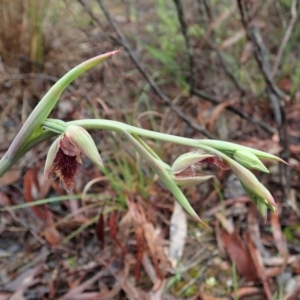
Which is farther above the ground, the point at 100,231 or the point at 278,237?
the point at 100,231

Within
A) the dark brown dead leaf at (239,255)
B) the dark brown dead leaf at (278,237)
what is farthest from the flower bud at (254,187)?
the dark brown dead leaf at (278,237)

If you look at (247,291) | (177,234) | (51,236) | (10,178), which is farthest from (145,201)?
(10,178)

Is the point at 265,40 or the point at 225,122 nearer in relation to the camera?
the point at 225,122

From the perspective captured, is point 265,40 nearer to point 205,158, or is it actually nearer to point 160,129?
point 160,129

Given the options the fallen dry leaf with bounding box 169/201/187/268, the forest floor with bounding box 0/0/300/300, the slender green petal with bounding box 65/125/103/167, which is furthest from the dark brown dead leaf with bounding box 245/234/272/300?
the slender green petal with bounding box 65/125/103/167

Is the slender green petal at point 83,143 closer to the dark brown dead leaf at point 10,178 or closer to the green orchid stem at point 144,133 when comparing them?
the green orchid stem at point 144,133

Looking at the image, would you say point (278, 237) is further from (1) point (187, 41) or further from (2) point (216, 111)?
(1) point (187, 41)

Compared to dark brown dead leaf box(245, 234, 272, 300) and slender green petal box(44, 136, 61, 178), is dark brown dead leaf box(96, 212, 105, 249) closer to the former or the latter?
dark brown dead leaf box(245, 234, 272, 300)

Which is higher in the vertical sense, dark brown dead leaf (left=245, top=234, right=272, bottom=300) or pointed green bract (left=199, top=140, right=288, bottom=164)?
pointed green bract (left=199, top=140, right=288, bottom=164)

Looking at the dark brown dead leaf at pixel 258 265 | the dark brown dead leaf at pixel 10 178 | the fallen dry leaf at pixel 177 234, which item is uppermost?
the dark brown dead leaf at pixel 10 178

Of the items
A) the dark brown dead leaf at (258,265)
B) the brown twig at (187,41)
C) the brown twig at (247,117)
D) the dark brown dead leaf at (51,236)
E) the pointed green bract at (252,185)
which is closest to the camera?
the pointed green bract at (252,185)

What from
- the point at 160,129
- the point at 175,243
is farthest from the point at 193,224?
the point at 160,129
